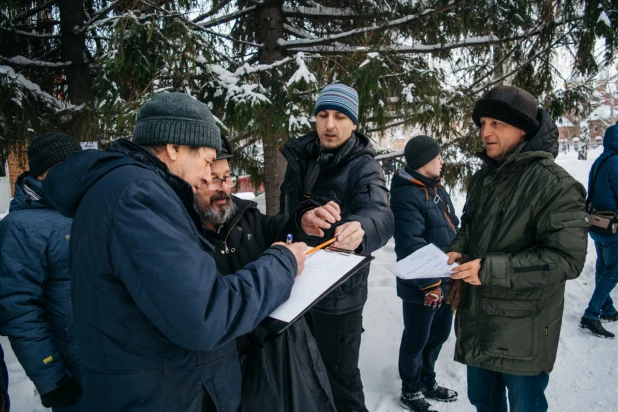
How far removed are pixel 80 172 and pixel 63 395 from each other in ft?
5.04

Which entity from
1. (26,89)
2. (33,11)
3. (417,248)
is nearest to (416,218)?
(417,248)

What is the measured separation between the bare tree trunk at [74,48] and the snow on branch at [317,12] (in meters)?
2.53

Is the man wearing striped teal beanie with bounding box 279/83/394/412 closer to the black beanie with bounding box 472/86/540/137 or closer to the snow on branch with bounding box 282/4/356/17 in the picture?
the black beanie with bounding box 472/86/540/137

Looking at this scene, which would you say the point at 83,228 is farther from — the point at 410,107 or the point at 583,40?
the point at 583,40

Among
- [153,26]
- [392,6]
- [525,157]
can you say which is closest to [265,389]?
[525,157]

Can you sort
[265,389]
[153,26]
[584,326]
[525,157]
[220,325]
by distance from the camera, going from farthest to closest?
1. [584,326]
2. [153,26]
3. [525,157]
4. [265,389]
5. [220,325]

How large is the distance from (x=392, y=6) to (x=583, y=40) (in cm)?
220

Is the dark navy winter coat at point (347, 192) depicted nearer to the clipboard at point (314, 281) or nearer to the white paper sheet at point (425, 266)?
the white paper sheet at point (425, 266)

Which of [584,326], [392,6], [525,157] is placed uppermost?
[392,6]

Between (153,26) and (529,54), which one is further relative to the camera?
(529,54)

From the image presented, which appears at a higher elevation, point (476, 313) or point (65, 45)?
point (65, 45)

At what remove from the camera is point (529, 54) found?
4887 millimetres

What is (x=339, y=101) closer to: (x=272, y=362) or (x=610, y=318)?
(x=272, y=362)

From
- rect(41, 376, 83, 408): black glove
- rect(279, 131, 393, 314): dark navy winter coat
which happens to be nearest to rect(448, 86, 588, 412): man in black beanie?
rect(279, 131, 393, 314): dark navy winter coat
